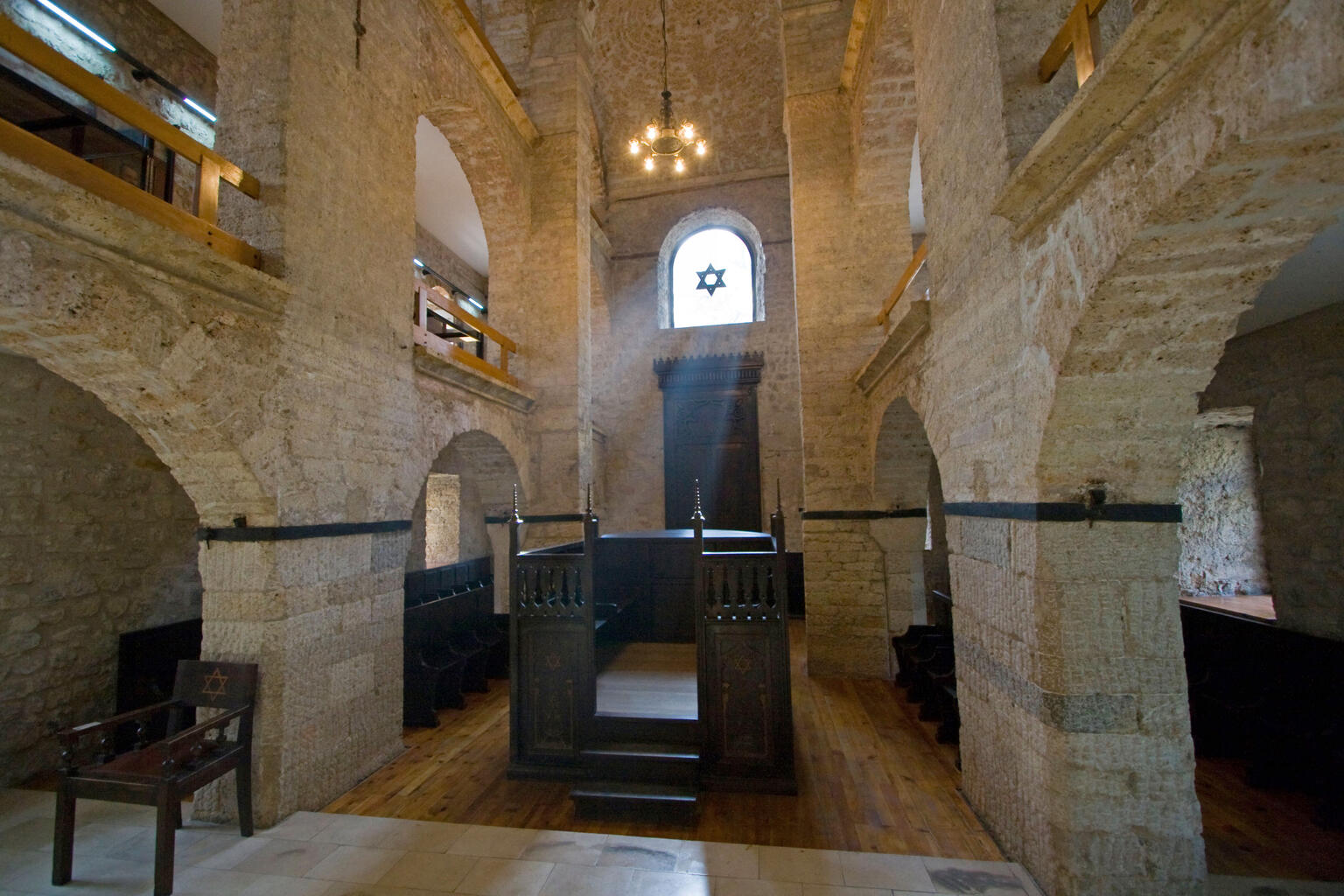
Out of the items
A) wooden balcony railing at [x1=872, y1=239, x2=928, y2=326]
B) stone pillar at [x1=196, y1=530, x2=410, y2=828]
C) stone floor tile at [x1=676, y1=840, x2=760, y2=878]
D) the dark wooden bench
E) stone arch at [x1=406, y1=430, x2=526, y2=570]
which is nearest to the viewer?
stone floor tile at [x1=676, y1=840, x2=760, y2=878]

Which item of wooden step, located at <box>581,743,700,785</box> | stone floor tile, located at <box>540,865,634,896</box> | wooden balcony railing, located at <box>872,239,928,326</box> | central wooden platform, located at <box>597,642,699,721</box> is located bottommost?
stone floor tile, located at <box>540,865,634,896</box>

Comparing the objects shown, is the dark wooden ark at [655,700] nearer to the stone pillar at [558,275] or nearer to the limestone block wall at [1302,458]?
the stone pillar at [558,275]

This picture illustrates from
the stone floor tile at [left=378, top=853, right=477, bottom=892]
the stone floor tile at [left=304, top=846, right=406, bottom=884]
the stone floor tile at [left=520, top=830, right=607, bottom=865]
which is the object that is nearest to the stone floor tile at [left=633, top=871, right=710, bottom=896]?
the stone floor tile at [left=520, top=830, right=607, bottom=865]

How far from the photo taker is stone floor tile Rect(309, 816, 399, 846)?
2.98 metres

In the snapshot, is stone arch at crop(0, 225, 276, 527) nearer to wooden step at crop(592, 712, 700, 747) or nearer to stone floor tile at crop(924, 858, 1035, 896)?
wooden step at crop(592, 712, 700, 747)

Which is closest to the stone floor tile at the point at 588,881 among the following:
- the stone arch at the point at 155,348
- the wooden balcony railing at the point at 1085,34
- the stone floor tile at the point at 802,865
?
the stone floor tile at the point at 802,865

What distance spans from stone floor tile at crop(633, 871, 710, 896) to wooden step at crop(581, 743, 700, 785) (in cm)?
66

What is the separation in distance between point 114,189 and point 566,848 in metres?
3.66

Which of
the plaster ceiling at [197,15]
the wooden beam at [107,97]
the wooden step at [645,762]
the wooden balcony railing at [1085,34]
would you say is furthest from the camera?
the plaster ceiling at [197,15]

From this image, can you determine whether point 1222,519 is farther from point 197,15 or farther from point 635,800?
point 197,15

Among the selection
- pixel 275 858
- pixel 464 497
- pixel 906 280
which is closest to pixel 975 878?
pixel 275 858

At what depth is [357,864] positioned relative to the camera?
278cm

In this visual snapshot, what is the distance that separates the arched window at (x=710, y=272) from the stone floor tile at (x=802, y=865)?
8570 millimetres

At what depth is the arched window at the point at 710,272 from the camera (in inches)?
410
